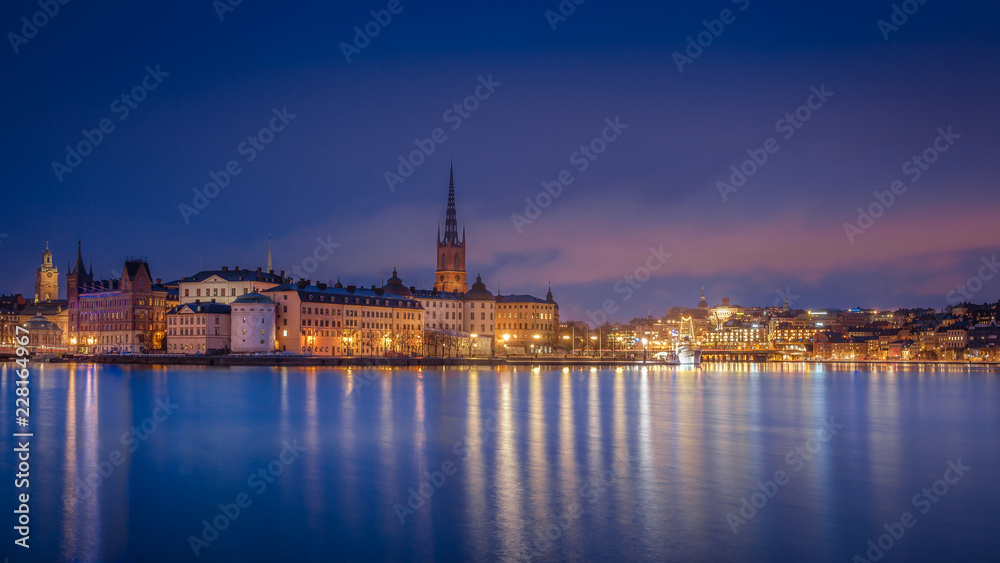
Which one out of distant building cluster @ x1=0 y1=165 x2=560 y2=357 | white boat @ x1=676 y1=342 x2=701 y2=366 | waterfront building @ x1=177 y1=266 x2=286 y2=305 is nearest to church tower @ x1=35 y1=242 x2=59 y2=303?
distant building cluster @ x1=0 y1=165 x2=560 y2=357

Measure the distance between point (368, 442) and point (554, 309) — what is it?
89861 mm

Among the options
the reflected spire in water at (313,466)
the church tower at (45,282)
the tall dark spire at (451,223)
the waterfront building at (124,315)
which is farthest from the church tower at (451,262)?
the reflected spire in water at (313,466)

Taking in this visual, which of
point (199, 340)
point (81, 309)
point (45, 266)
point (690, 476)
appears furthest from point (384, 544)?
point (45, 266)

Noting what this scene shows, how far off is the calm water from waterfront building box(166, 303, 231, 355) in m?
48.1

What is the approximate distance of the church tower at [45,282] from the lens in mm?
137375

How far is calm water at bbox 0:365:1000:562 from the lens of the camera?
1201 cm

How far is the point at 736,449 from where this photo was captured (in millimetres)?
21328

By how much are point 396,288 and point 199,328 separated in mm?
30192

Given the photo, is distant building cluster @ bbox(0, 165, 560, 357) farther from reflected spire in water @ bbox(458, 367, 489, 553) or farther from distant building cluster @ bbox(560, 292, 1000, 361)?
reflected spire in water @ bbox(458, 367, 489, 553)

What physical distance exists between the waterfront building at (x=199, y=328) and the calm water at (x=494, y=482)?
4808cm

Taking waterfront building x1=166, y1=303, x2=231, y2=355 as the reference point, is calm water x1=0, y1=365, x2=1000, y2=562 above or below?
below

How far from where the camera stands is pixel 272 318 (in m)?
78.6

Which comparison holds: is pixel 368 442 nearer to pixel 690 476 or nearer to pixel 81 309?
pixel 690 476

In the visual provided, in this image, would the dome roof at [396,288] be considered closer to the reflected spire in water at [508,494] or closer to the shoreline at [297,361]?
the shoreline at [297,361]
